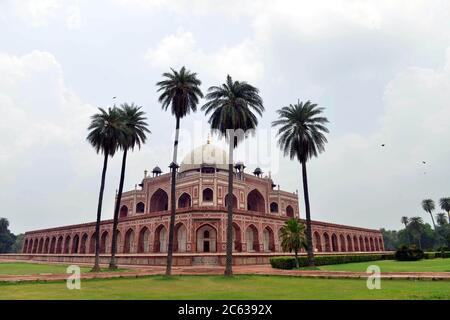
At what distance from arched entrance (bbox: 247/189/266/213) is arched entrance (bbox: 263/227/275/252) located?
13882mm

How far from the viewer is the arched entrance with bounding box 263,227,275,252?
49088mm

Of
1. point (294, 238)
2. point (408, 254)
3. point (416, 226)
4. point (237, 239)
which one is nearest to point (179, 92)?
point (294, 238)

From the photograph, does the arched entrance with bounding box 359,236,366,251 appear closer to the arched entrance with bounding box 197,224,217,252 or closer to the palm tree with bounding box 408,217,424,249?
the palm tree with bounding box 408,217,424,249

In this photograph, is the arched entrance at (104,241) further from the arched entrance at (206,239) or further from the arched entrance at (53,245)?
the arched entrance at (206,239)

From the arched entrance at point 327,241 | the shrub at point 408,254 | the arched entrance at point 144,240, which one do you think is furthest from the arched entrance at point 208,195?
the shrub at point 408,254

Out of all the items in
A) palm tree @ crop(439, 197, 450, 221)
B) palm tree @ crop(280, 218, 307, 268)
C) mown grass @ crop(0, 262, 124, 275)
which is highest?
palm tree @ crop(439, 197, 450, 221)

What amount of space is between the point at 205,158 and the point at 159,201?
1220cm

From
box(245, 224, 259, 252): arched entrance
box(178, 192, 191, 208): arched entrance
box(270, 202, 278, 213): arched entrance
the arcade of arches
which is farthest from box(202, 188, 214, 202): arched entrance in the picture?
box(270, 202, 278, 213): arched entrance

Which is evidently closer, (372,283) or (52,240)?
(372,283)

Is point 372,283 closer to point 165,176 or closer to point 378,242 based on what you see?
point 165,176
